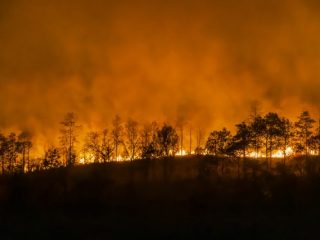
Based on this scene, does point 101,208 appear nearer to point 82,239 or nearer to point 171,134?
point 82,239

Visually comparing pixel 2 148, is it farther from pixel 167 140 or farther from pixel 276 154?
pixel 276 154

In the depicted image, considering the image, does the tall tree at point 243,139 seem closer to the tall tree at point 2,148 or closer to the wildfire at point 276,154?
the wildfire at point 276,154

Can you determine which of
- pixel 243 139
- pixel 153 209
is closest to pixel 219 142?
pixel 243 139

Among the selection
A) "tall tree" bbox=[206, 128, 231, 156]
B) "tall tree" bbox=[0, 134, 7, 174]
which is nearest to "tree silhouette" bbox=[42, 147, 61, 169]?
"tall tree" bbox=[0, 134, 7, 174]

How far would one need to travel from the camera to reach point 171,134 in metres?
110

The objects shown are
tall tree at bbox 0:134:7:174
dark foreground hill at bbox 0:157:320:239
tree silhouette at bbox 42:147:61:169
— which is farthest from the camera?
tall tree at bbox 0:134:7:174

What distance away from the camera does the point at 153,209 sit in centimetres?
4562

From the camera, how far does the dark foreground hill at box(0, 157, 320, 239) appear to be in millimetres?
29641

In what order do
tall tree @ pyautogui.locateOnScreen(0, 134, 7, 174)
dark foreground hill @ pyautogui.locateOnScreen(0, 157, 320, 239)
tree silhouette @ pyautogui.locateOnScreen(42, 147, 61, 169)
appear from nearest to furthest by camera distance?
1. dark foreground hill @ pyautogui.locateOnScreen(0, 157, 320, 239)
2. tree silhouette @ pyautogui.locateOnScreen(42, 147, 61, 169)
3. tall tree @ pyautogui.locateOnScreen(0, 134, 7, 174)

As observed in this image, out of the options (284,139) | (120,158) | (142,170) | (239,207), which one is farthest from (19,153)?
(239,207)

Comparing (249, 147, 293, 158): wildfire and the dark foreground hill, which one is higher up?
(249, 147, 293, 158): wildfire

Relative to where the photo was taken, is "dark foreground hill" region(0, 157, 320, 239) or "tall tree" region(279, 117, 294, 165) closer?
"dark foreground hill" region(0, 157, 320, 239)

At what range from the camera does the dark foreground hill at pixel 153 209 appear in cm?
2964

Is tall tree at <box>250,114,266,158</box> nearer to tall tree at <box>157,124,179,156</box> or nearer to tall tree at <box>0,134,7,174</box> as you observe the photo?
tall tree at <box>157,124,179,156</box>
